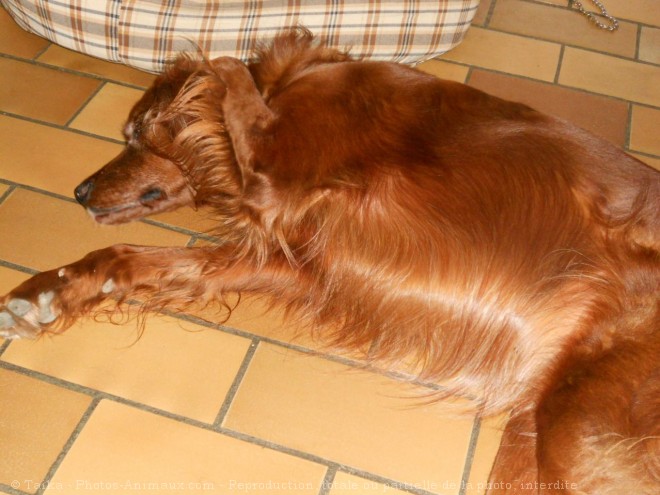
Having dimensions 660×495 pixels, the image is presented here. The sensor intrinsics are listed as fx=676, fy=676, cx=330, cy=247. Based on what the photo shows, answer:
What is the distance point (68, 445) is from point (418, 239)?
3.56 ft

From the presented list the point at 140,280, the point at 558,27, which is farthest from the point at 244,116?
the point at 558,27

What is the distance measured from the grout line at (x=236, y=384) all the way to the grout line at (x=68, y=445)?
34 centimetres

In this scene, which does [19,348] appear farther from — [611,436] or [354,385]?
[611,436]

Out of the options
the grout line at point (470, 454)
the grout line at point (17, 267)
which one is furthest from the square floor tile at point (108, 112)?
the grout line at point (470, 454)

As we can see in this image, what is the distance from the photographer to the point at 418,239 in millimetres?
1856

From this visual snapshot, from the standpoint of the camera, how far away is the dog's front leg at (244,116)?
6.39 ft

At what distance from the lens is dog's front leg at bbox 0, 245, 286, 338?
6.62 ft

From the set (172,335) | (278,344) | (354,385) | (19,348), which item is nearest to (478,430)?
(354,385)

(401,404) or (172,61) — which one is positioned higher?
(172,61)

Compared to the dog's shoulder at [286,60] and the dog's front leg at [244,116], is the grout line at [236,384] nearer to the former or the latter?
the dog's front leg at [244,116]

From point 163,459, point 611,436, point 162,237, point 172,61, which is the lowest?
point 163,459

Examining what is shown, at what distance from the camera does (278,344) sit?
6.66ft

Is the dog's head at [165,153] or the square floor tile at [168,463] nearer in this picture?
the square floor tile at [168,463]

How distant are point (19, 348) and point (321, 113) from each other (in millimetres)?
1109
